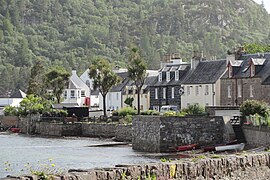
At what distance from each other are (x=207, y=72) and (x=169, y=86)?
31.8 feet

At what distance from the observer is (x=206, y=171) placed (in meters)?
17.5

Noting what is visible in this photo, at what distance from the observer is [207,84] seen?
77125 mm

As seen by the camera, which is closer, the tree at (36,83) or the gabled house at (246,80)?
the gabled house at (246,80)

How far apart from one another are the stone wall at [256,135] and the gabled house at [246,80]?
69.8 ft

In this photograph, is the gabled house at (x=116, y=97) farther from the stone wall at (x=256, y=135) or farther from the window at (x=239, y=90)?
the stone wall at (x=256, y=135)

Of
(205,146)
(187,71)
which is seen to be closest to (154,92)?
(187,71)

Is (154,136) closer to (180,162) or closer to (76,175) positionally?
(180,162)

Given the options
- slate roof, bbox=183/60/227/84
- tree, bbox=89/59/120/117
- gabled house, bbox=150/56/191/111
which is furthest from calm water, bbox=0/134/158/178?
gabled house, bbox=150/56/191/111

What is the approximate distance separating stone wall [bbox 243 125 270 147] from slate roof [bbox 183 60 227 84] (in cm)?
2968

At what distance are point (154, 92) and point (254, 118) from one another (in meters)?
46.9

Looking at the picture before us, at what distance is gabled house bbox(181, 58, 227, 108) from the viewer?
7612 cm

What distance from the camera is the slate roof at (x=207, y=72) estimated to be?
250 ft

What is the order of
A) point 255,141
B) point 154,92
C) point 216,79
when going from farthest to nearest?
1. point 154,92
2. point 216,79
3. point 255,141

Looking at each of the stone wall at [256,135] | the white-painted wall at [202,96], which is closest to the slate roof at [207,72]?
the white-painted wall at [202,96]
